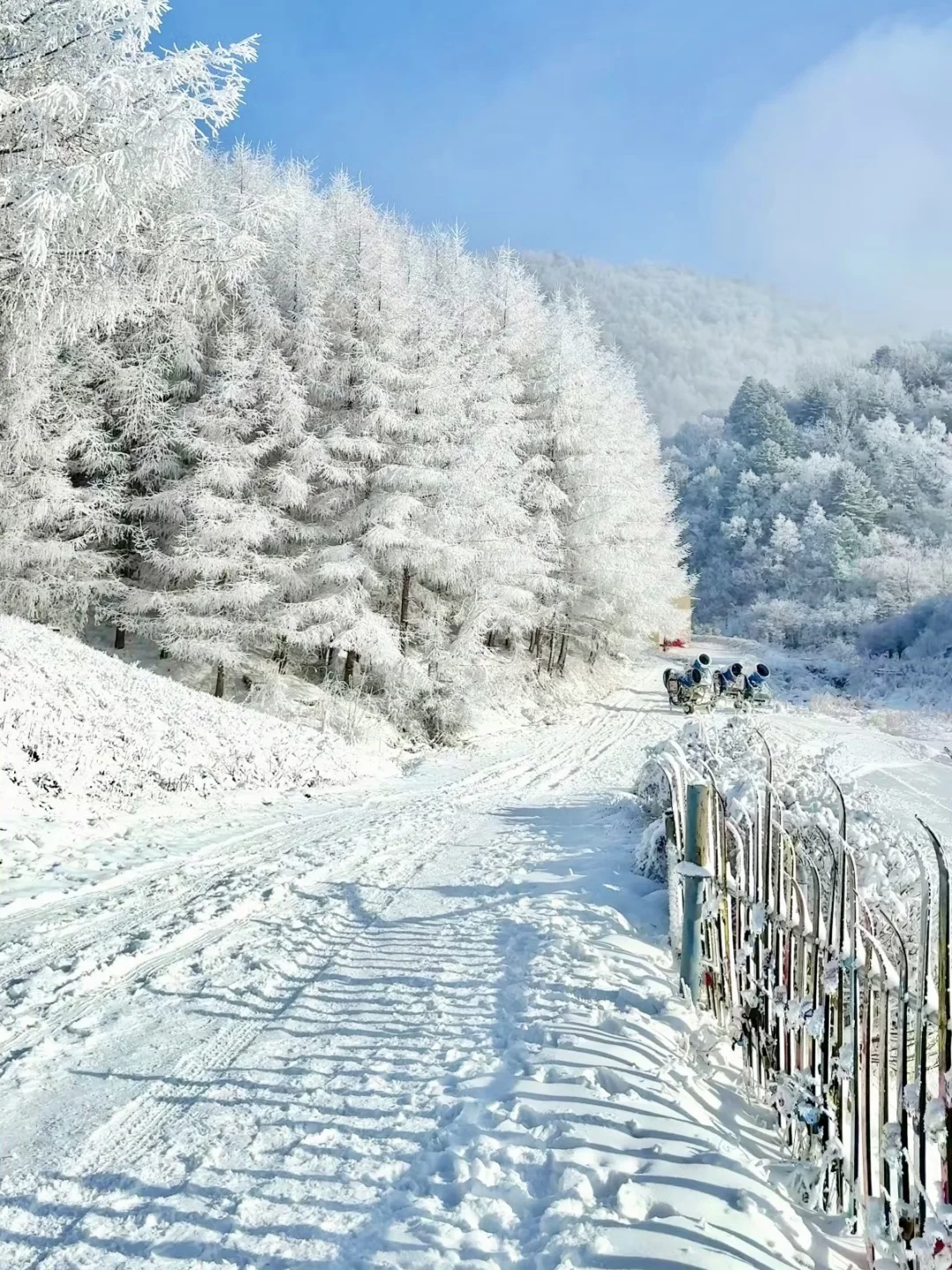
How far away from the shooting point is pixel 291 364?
17.4 meters

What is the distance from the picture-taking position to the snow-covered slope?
7.60 metres

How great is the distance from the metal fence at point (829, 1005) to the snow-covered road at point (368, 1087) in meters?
0.25

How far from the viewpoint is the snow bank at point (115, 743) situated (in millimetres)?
8000

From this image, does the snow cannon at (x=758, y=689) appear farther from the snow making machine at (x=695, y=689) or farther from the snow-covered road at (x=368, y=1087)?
the snow-covered road at (x=368, y=1087)

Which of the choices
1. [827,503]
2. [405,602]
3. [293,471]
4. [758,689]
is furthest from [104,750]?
[827,503]

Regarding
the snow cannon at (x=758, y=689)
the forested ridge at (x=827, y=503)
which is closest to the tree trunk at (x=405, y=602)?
the snow cannon at (x=758, y=689)

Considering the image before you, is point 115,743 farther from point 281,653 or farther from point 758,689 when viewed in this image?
point 758,689

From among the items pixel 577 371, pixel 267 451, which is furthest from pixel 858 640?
pixel 267 451

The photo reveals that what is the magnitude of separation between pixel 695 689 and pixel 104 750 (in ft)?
58.4

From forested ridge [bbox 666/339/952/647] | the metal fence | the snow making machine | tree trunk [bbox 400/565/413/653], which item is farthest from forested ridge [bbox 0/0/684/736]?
forested ridge [bbox 666/339/952/647]

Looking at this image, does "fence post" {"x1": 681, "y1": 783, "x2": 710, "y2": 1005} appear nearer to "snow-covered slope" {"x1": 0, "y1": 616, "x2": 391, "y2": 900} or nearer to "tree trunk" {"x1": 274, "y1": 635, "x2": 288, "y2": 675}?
"snow-covered slope" {"x1": 0, "y1": 616, "x2": 391, "y2": 900}

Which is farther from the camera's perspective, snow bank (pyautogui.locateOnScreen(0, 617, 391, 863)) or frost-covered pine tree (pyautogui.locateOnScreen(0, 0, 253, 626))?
snow bank (pyautogui.locateOnScreen(0, 617, 391, 863))

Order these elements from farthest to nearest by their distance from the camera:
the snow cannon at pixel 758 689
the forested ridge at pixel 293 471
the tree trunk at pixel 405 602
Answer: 1. the snow cannon at pixel 758 689
2. the tree trunk at pixel 405 602
3. the forested ridge at pixel 293 471

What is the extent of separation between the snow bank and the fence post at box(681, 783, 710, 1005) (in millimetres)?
5990
